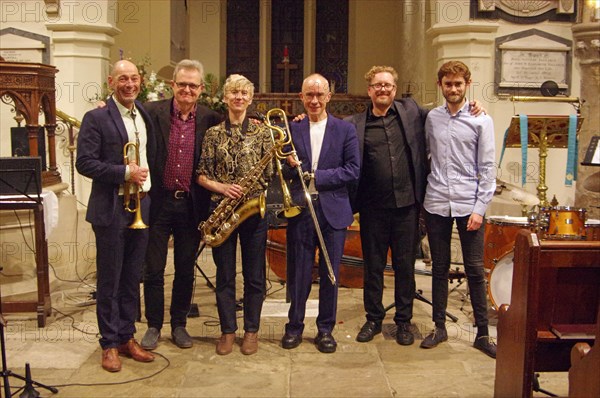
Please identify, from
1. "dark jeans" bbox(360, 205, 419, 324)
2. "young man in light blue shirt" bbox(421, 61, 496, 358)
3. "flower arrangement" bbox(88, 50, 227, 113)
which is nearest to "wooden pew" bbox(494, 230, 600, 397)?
"young man in light blue shirt" bbox(421, 61, 496, 358)

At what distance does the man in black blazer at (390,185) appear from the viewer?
462 centimetres

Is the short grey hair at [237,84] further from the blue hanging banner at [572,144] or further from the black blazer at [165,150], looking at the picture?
the blue hanging banner at [572,144]

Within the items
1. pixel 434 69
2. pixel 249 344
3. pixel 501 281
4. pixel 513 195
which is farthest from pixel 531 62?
pixel 249 344

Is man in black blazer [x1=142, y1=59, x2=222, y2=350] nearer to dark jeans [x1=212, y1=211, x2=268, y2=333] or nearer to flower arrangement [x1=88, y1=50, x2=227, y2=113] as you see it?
dark jeans [x1=212, y1=211, x2=268, y2=333]

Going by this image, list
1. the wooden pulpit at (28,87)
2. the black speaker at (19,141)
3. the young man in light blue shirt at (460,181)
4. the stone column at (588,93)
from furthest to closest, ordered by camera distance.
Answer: the black speaker at (19,141)
the stone column at (588,93)
the wooden pulpit at (28,87)
the young man in light blue shirt at (460,181)

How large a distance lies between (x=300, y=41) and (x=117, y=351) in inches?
385

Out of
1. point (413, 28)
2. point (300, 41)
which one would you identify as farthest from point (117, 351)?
point (300, 41)

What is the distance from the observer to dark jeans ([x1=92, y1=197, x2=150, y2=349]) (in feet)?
13.7

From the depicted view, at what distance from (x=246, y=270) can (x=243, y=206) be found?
0.44 meters

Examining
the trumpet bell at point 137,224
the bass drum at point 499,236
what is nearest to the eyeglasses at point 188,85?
the trumpet bell at point 137,224

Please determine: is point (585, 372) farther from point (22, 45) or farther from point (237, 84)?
point (22, 45)

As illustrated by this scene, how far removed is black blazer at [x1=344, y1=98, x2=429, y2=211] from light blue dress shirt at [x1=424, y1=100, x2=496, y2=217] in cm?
11

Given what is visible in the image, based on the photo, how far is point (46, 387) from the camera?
3.82 meters

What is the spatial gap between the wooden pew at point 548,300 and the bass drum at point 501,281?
166 centimetres
